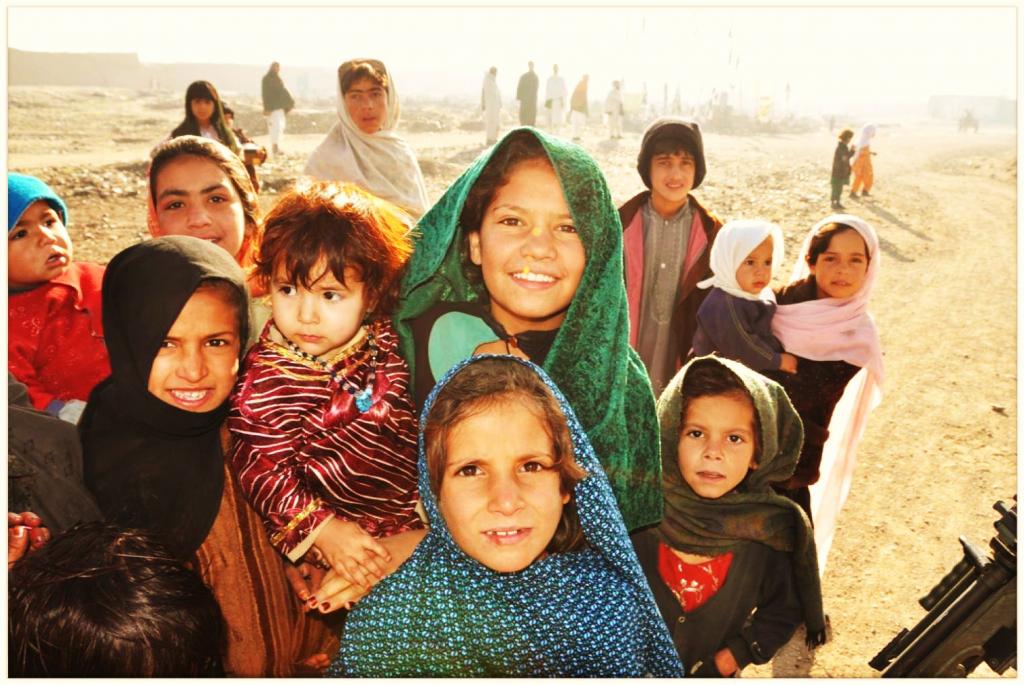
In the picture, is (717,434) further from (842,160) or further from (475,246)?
(842,160)

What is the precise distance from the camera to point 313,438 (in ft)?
6.33

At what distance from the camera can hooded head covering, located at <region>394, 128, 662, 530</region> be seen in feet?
6.46

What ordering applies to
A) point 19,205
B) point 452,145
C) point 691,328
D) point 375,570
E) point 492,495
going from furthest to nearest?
point 452,145 → point 691,328 → point 19,205 → point 375,570 → point 492,495

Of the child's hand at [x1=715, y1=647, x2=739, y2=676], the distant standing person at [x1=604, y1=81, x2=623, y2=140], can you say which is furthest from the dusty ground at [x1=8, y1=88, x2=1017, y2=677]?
the child's hand at [x1=715, y1=647, x2=739, y2=676]

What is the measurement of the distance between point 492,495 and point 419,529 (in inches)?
19.3

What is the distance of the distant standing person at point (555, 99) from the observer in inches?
624

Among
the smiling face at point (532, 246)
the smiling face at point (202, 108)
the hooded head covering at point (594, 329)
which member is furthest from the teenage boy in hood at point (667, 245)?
the smiling face at point (202, 108)

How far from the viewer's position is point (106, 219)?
9414 millimetres

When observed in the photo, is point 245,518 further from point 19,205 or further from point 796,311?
point 796,311

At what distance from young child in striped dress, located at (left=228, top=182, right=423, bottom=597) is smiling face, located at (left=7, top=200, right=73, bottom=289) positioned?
879 millimetres

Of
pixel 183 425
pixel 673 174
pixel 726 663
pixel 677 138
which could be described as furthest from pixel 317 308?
pixel 677 138

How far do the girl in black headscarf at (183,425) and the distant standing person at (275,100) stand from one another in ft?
38.0

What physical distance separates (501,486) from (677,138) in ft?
9.52

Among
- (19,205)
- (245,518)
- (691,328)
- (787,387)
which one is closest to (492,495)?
(245,518)
